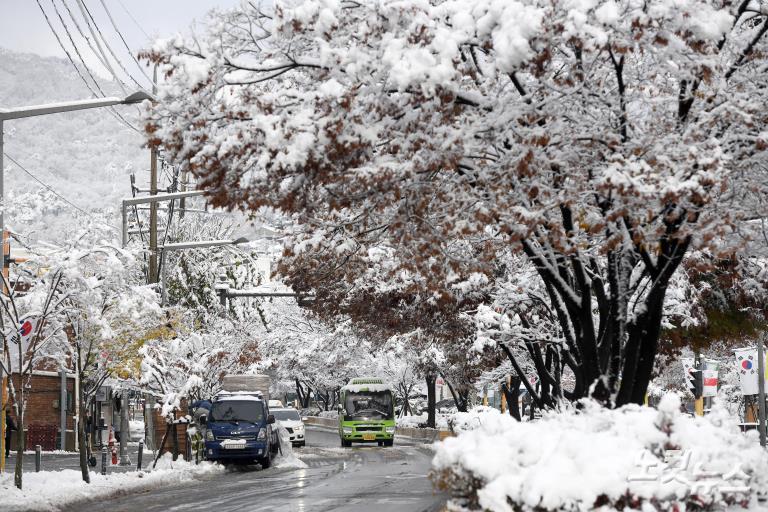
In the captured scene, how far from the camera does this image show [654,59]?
476 inches

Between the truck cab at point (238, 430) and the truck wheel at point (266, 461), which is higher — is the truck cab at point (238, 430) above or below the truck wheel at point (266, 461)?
above

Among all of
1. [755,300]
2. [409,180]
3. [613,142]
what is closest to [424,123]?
[409,180]

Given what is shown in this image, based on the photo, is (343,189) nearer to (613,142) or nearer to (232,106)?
(232,106)

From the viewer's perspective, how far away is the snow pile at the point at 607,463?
27.6 ft

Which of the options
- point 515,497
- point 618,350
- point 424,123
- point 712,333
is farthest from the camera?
point 712,333

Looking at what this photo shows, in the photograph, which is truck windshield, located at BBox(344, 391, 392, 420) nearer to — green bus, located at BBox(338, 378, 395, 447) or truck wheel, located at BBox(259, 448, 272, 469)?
green bus, located at BBox(338, 378, 395, 447)

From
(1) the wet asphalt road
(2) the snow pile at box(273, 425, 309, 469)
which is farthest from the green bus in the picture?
(1) the wet asphalt road

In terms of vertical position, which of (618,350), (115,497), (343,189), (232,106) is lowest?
(115,497)

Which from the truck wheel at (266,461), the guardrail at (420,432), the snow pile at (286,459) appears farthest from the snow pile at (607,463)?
the guardrail at (420,432)

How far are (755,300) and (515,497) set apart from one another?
14096 mm

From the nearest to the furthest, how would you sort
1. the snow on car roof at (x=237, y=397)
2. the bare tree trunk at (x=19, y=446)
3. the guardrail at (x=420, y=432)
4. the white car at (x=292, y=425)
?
the bare tree trunk at (x=19, y=446), the snow on car roof at (x=237, y=397), the white car at (x=292, y=425), the guardrail at (x=420, y=432)

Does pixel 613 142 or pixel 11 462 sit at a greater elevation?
pixel 613 142

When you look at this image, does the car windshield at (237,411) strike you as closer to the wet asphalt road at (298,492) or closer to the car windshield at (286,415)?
the wet asphalt road at (298,492)

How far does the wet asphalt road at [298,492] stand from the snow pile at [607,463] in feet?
26.7
